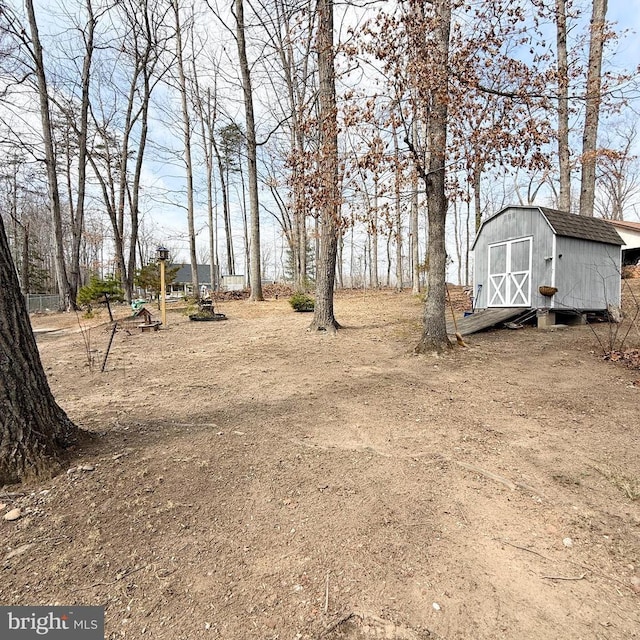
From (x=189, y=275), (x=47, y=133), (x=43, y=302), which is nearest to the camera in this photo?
(x=47, y=133)

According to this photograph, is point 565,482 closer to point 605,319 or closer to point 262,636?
point 262,636

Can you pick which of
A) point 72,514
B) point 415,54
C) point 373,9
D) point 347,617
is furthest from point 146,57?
point 347,617

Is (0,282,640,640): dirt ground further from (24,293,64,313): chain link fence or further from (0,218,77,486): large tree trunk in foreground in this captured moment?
(24,293,64,313): chain link fence

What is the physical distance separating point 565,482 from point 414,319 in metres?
7.81

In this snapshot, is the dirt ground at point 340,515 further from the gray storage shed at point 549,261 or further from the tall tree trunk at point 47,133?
the tall tree trunk at point 47,133

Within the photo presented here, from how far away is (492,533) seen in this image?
1906mm

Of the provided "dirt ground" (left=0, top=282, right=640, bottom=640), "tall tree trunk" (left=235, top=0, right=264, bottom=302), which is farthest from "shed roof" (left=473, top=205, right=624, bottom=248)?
"tall tree trunk" (left=235, top=0, right=264, bottom=302)

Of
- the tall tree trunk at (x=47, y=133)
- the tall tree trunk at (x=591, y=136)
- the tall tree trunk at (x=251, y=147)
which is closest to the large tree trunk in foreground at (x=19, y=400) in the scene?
the tall tree trunk at (x=251, y=147)

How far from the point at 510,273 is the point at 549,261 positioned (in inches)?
42.5

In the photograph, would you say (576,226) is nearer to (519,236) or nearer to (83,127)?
(519,236)

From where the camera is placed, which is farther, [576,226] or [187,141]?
[187,141]

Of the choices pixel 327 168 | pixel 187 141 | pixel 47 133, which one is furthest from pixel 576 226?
pixel 47 133

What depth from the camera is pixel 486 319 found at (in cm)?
896

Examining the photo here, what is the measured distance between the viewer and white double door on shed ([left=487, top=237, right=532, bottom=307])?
378 inches
